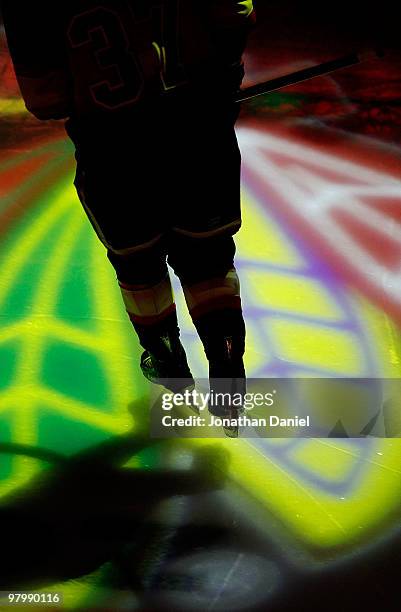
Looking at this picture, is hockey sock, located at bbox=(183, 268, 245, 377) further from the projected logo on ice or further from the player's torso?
the player's torso

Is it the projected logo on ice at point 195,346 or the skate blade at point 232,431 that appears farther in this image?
the skate blade at point 232,431

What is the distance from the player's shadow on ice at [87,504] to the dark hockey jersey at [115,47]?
0.78 metres

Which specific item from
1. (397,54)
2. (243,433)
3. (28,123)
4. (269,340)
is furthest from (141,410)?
(397,54)

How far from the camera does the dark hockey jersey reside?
162cm

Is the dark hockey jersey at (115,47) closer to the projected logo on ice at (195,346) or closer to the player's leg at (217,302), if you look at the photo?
the player's leg at (217,302)

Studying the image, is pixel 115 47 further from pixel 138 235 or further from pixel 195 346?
pixel 195 346

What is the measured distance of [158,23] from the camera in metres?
1.65

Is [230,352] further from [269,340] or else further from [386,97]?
[386,97]

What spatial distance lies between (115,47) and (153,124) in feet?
0.55

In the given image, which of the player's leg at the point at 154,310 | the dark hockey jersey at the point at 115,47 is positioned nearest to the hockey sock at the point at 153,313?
the player's leg at the point at 154,310

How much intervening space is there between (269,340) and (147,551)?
2.60 ft

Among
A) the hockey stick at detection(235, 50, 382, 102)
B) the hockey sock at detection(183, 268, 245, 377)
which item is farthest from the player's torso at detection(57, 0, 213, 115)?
the hockey sock at detection(183, 268, 245, 377)

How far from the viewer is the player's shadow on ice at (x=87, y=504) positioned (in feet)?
5.56

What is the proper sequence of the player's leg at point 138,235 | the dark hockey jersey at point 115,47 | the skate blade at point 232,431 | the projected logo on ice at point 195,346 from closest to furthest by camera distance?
Result: 1. the dark hockey jersey at point 115,47
2. the player's leg at point 138,235
3. the projected logo on ice at point 195,346
4. the skate blade at point 232,431
